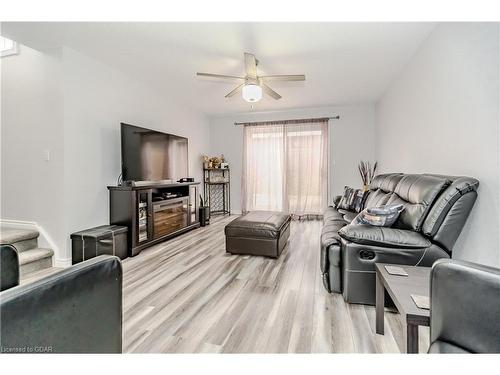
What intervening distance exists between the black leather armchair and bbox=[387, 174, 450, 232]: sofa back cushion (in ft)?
3.60

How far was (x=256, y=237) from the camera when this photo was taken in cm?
286

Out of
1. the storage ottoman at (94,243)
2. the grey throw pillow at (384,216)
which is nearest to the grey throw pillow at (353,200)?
the grey throw pillow at (384,216)

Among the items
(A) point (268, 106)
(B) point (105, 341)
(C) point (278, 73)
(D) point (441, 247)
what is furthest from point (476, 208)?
(A) point (268, 106)

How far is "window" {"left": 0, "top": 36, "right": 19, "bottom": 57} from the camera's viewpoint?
289cm

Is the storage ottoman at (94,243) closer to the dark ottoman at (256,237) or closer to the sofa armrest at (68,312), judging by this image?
the dark ottoman at (256,237)

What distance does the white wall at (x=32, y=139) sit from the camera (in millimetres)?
2711

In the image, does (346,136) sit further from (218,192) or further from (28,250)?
(28,250)

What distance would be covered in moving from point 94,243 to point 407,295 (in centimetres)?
290

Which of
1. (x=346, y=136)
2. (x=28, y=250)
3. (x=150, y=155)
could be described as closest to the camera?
(x=28, y=250)

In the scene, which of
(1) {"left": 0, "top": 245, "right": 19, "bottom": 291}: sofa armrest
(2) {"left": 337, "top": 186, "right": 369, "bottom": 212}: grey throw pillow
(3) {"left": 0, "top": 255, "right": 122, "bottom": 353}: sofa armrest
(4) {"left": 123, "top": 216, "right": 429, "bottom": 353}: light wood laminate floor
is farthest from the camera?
(2) {"left": 337, "top": 186, "right": 369, "bottom": 212}: grey throw pillow

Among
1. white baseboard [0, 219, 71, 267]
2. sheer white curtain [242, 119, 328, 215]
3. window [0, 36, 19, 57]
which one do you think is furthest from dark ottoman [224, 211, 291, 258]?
window [0, 36, 19, 57]

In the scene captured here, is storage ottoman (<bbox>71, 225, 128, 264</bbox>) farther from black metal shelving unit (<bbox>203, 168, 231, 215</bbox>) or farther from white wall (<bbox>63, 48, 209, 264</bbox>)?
black metal shelving unit (<bbox>203, 168, 231, 215</bbox>)

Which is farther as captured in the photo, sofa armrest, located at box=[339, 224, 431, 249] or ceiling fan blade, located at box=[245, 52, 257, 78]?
ceiling fan blade, located at box=[245, 52, 257, 78]

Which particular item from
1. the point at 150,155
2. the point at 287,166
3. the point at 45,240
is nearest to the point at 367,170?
the point at 287,166
